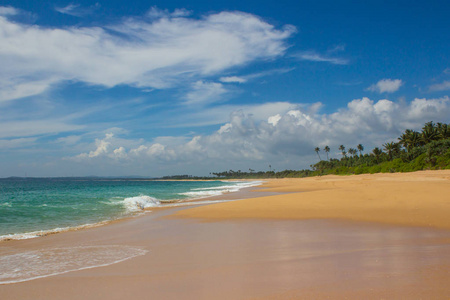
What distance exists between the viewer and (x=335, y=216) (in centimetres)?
1291

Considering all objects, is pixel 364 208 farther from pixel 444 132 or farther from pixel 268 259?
pixel 444 132

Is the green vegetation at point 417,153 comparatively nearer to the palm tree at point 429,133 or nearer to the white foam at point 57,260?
the palm tree at point 429,133

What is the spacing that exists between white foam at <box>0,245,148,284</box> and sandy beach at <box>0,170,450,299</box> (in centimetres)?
13

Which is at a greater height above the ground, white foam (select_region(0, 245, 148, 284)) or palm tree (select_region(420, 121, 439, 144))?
palm tree (select_region(420, 121, 439, 144))

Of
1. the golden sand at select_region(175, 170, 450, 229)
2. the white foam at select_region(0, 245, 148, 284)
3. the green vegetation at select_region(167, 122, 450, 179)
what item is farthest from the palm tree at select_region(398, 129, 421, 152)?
the white foam at select_region(0, 245, 148, 284)

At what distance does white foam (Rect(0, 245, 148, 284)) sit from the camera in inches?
257

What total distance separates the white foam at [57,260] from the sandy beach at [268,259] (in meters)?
0.13

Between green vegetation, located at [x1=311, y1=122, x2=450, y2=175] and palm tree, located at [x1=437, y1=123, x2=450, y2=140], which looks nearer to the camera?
green vegetation, located at [x1=311, y1=122, x2=450, y2=175]

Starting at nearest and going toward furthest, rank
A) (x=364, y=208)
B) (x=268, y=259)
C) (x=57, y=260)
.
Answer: (x=268, y=259) → (x=57, y=260) → (x=364, y=208)

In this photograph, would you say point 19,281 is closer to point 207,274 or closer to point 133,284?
point 133,284

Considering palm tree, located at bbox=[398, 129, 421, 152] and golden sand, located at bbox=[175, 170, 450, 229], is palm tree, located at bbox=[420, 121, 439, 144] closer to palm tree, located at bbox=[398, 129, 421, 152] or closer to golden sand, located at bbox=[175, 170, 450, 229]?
palm tree, located at bbox=[398, 129, 421, 152]

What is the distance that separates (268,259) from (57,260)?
222 inches

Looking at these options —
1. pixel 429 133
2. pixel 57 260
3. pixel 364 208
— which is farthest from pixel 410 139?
pixel 57 260

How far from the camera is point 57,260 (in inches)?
301
